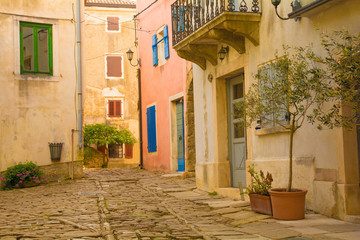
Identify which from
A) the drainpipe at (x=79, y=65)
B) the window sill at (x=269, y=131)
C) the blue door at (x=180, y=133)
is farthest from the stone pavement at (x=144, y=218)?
the blue door at (x=180, y=133)

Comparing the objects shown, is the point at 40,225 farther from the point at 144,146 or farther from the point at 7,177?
the point at 144,146

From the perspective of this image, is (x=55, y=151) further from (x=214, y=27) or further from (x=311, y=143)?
(x=311, y=143)

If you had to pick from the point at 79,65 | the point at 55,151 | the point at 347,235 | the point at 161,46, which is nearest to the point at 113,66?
the point at 161,46

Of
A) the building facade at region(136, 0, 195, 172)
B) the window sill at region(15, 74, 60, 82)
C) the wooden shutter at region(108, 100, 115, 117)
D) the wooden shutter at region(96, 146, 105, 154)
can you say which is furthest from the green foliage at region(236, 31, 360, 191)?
the wooden shutter at region(108, 100, 115, 117)

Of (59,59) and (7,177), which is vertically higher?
(59,59)

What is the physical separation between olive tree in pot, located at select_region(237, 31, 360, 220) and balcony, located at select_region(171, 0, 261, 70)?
1261 mm

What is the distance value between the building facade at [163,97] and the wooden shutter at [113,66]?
9.85 meters

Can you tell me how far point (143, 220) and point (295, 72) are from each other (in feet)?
10.7

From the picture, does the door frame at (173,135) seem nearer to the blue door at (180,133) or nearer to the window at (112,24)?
the blue door at (180,133)

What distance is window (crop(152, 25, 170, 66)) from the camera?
17.8 meters

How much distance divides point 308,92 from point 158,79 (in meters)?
12.4

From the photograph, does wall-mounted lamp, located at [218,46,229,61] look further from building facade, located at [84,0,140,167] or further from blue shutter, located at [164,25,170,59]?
building facade, located at [84,0,140,167]

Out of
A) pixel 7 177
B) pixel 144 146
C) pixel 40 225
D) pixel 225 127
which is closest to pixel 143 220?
pixel 40 225

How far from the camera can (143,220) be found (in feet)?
25.7
